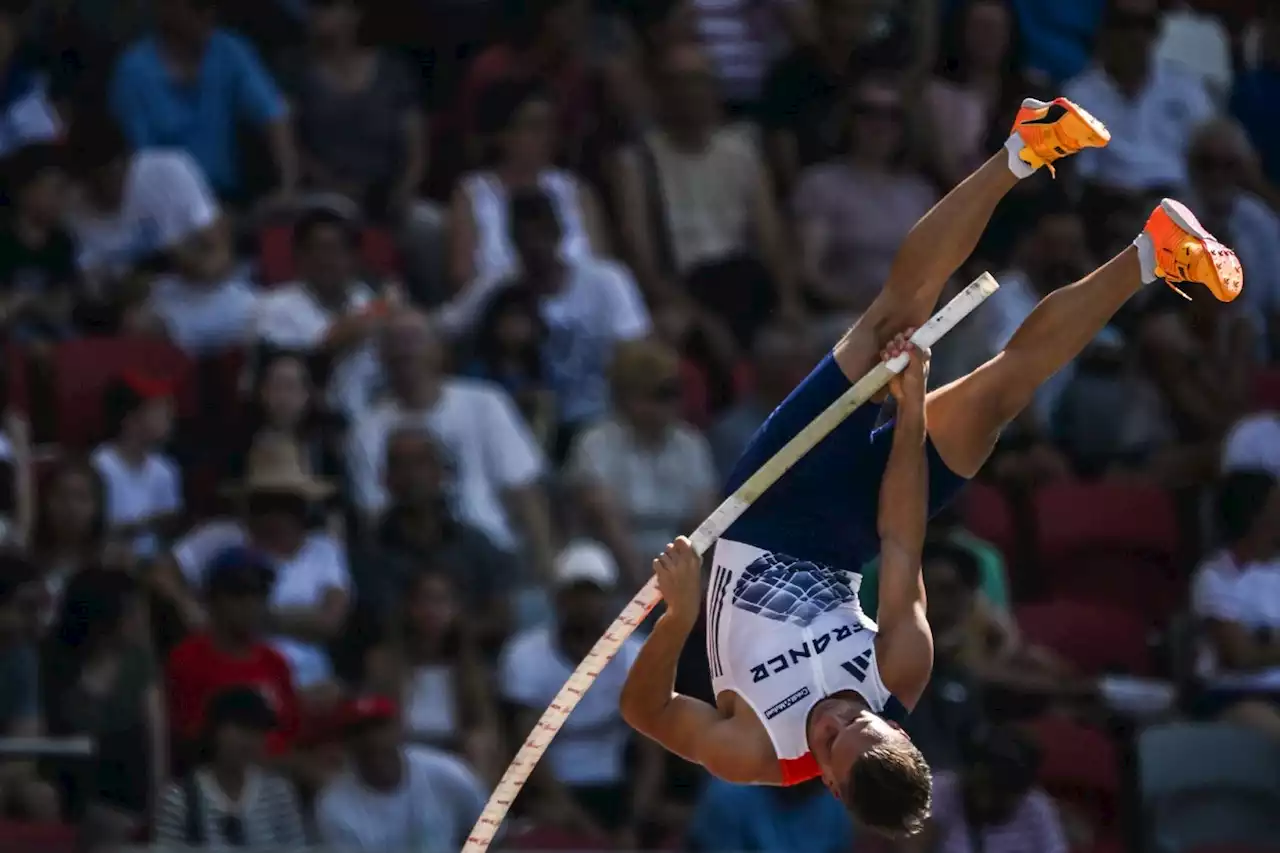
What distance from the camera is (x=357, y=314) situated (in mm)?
12805

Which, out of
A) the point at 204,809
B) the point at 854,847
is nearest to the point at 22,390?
the point at 204,809

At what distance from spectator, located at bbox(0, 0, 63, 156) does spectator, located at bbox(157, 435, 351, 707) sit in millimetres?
2781

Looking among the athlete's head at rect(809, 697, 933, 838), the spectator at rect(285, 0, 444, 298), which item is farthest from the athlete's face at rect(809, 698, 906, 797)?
the spectator at rect(285, 0, 444, 298)

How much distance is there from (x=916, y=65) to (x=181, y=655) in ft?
18.5

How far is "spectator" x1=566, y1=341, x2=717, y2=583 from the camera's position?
491 inches

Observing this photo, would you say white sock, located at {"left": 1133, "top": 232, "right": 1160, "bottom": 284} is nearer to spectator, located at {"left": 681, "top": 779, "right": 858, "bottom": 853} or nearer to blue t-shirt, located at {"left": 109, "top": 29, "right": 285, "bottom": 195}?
spectator, located at {"left": 681, "top": 779, "right": 858, "bottom": 853}

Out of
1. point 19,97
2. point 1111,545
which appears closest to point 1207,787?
point 1111,545

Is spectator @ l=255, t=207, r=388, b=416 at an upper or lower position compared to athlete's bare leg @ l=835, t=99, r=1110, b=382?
lower

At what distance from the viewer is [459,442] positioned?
1249 centimetres

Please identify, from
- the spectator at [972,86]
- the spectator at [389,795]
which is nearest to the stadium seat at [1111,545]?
the spectator at [972,86]

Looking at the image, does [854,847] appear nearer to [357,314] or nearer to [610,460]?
[610,460]

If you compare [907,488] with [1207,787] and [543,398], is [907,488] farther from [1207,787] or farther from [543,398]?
[543,398]

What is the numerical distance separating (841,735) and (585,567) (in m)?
4.12

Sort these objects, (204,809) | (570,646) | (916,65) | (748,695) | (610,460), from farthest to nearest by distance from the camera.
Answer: (916,65)
(610,460)
(570,646)
(204,809)
(748,695)
